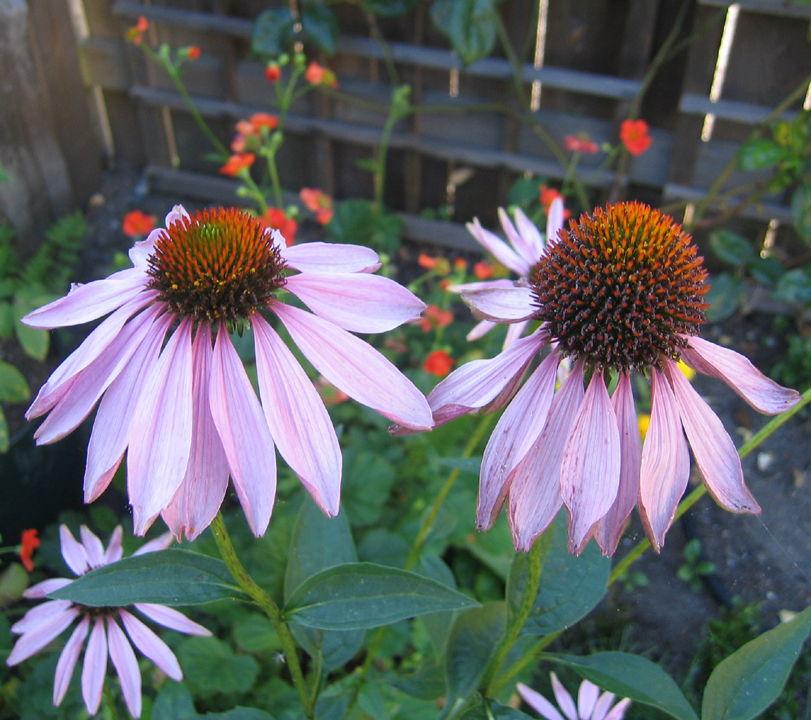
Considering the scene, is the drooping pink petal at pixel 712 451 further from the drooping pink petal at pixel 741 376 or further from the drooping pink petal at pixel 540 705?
the drooping pink petal at pixel 540 705

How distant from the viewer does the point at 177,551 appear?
53 cm

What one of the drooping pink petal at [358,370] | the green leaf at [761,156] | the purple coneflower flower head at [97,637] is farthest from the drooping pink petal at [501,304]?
the green leaf at [761,156]

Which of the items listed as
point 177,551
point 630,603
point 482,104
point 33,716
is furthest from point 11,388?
point 482,104

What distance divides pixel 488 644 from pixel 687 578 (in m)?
1.06

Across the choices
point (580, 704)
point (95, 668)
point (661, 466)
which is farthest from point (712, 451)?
point (95, 668)

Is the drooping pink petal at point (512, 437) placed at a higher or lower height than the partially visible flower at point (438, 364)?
higher

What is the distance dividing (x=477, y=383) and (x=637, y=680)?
26 cm

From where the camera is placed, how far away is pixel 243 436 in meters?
0.48

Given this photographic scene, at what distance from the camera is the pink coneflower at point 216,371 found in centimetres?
46

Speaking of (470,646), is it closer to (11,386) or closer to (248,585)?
(248,585)

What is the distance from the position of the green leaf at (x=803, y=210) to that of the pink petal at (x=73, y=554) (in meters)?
1.74

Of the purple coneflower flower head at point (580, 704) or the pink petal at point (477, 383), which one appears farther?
the purple coneflower flower head at point (580, 704)

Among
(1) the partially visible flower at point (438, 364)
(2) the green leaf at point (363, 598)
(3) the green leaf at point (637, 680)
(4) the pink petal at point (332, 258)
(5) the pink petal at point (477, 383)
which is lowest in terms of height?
(1) the partially visible flower at point (438, 364)

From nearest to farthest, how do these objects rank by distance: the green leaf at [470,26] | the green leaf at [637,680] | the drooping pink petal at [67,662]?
1. the green leaf at [637,680]
2. the drooping pink petal at [67,662]
3. the green leaf at [470,26]
